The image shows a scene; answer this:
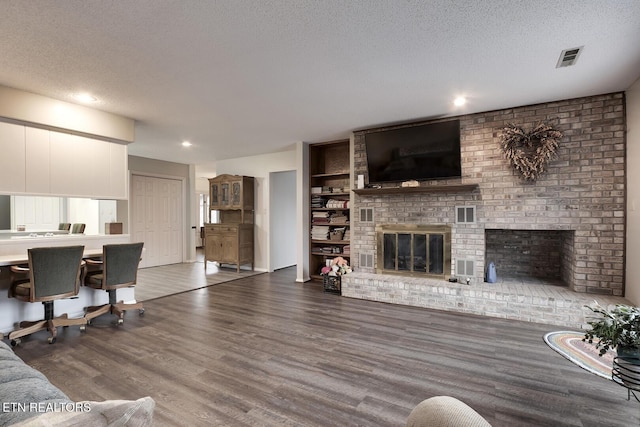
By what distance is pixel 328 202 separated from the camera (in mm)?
5668

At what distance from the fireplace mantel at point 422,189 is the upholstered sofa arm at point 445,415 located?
341 cm

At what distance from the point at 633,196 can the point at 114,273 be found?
5.70 meters

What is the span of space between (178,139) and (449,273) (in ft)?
15.9

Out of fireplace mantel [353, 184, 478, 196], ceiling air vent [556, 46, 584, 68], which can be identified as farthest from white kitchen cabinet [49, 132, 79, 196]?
ceiling air vent [556, 46, 584, 68]

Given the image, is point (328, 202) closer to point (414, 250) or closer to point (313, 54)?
point (414, 250)

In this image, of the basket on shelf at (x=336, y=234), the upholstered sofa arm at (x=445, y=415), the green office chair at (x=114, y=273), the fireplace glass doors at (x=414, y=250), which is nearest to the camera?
the upholstered sofa arm at (x=445, y=415)

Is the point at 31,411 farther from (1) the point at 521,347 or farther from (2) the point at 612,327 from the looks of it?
(1) the point at 521,347

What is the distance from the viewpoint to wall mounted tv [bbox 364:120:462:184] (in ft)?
13.4

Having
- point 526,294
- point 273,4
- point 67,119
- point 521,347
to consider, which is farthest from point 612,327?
point 67,119

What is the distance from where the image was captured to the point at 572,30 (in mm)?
2209

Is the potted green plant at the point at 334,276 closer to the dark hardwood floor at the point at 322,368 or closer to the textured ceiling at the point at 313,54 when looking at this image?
the dark hardwood floor at the point at 322,368

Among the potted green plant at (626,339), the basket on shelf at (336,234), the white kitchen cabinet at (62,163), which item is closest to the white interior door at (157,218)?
the white kitchen cabinet at (62,163)

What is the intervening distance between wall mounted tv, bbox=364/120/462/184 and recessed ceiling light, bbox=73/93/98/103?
3.46 meters

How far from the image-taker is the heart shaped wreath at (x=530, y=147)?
361cm
